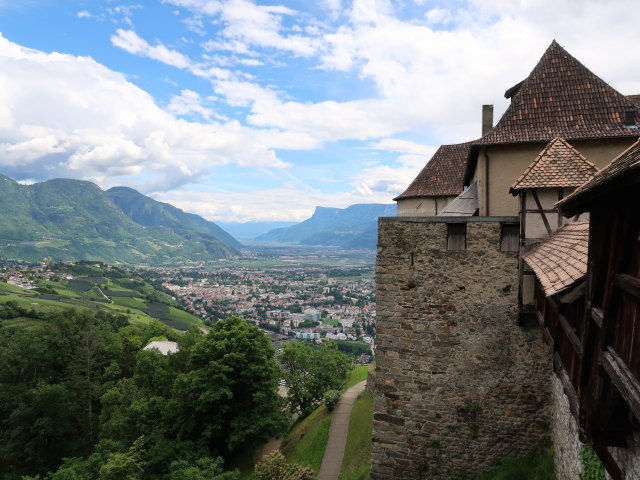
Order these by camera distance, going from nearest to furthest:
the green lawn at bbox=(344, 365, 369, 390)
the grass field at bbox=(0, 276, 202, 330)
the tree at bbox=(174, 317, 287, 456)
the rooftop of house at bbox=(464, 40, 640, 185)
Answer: the rooftop of house at bbox=(464, 40, 640, 185) → the tree at bbox=(174, 317, 287, 456) → the green lawn at bbox=(344, 365, 369, 390) → the grass field at bbox=(0, 276, 202, 330)

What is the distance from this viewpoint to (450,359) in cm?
1045

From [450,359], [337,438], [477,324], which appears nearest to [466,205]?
[477,324]

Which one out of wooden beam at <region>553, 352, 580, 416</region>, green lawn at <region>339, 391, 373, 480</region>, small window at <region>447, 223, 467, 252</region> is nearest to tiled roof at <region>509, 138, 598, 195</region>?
small window at <region>447, 223, 467, 252</region>

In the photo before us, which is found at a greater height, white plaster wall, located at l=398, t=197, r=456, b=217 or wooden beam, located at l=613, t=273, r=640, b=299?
white plaster wall, located at l=398, t=197, r=456, b=217

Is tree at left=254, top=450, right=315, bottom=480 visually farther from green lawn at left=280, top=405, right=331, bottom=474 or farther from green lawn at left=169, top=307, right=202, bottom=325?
green lawn at left=169, top=307, right=202, bottom=325

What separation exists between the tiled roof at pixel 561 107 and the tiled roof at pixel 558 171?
8.44ft

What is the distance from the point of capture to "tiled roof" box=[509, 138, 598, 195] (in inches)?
357

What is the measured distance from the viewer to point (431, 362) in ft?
34.6

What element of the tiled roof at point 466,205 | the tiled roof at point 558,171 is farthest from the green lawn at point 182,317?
the tiled roof at point 558,171

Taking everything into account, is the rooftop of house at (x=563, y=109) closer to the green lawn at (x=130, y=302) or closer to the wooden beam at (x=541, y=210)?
the wooden beam at (x=541, y=210)

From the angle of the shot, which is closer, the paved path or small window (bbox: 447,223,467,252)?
small window (bbox: 447,223,467,252)

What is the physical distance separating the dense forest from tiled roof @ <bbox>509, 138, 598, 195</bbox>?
60.6 feet

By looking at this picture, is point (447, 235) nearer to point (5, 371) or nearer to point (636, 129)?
point (636, 129)

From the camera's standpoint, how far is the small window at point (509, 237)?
10.1 m
